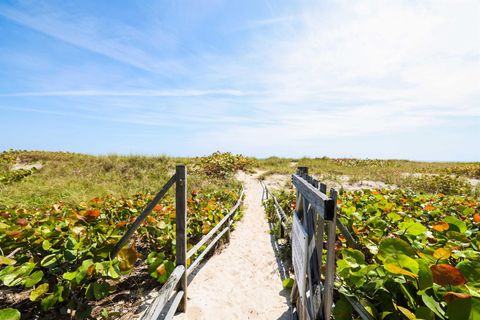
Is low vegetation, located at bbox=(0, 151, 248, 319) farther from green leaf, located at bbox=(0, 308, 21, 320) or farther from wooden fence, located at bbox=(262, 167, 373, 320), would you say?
wooden fence, located at bbox=(262, 167, 373, 320)

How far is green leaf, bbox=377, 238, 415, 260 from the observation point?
1.84 metres

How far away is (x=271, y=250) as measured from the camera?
22.3 ft

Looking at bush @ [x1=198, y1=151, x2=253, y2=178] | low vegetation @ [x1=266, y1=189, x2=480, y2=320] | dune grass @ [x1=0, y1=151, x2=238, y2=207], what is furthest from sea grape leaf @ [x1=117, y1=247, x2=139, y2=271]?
bush @ [x1=198, y1=151, x2=253, y2=178]

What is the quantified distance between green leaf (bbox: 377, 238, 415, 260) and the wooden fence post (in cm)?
255

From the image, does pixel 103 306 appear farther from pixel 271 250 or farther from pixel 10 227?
pixel 271 250

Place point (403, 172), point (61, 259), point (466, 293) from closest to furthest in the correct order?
point (466, 293), point (61, 259), point (403, 172)

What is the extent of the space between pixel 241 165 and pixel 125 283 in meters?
19.0

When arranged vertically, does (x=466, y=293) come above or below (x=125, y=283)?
above

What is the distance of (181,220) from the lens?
3.70m

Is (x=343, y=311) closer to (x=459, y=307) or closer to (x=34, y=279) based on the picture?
(x=459, y=307)

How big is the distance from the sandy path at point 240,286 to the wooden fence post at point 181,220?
46 cm

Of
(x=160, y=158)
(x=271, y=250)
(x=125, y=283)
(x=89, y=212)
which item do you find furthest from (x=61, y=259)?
(x=160, y=158)

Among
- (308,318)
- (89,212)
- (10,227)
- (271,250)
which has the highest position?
(89,212)

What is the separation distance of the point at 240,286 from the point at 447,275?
4.00 metres
